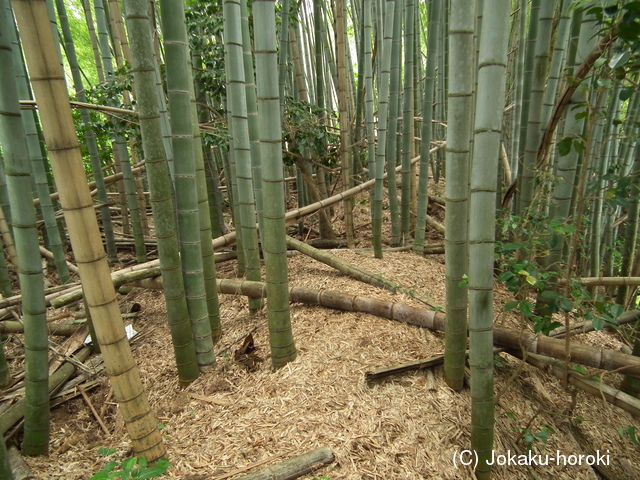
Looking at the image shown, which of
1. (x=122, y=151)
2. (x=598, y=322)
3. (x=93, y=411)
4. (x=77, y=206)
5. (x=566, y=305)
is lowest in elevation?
(x=93, y=411)

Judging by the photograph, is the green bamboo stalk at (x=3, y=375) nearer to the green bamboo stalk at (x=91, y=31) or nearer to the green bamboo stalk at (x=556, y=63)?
the green bamboo stalk at (x=91, y=31)

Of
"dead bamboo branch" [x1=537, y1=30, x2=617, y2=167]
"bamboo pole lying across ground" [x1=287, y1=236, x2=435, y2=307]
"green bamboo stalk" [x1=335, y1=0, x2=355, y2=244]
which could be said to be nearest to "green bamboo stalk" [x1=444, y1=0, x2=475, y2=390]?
"dead bamboo branch" [x1=537, y1=30, x2=617, y2=167]

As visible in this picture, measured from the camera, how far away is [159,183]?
2010 millimetres

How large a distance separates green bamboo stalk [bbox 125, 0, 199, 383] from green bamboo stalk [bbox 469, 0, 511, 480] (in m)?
1.42

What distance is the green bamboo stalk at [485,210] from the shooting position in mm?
1441

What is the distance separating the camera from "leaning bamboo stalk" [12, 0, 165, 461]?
1.23 metres

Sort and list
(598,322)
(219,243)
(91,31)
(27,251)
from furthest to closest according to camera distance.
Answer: (91,31), (219,243), (598,322), (27,251)

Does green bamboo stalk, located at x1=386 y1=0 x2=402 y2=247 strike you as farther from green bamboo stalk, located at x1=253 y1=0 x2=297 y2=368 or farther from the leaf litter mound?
green bamboo stalk, located at x1=253 y1=0 x2=297 y2=368

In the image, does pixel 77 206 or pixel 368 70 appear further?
pixel 368 70

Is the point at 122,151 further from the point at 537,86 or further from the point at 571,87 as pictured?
the point at 571,87

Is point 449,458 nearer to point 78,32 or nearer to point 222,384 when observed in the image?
point 222,384

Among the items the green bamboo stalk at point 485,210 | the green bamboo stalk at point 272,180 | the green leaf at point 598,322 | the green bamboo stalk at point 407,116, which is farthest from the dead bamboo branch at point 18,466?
the green bamboo stalk at point 407,116

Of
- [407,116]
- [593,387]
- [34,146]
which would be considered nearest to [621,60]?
[593,387]

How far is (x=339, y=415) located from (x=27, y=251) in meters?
1.66
